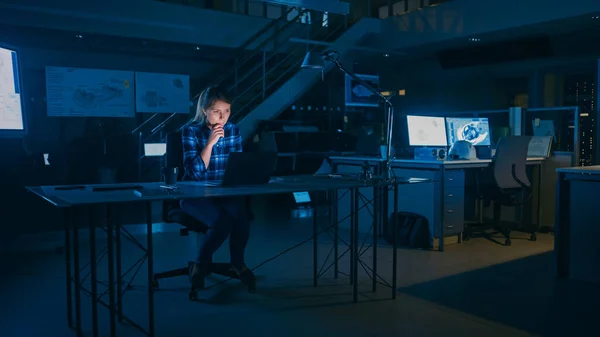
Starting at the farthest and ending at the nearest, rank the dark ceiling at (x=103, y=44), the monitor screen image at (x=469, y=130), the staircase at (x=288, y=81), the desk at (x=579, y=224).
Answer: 1. the staircase at (x=288, y=81)
2. the dark ceiling at (x=103, y=44)
3. the monitor screen image at (x=469, y=130)
4. the desk at (x=579, y=224)

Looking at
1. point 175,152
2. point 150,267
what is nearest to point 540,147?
point 175,152

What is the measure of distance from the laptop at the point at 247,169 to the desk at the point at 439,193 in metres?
2.05

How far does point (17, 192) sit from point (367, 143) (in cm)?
500

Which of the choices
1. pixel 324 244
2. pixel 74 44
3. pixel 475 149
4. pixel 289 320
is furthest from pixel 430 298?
pixel 74 44

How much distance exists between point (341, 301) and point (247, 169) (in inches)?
38.4

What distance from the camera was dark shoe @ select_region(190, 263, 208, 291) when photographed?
3021 millimetres

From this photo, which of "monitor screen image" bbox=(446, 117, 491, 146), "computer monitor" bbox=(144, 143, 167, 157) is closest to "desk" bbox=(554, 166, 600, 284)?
"monitor screen image" bbox=(446, 117, 491, 146)

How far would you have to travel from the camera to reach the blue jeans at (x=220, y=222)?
9.98 ft

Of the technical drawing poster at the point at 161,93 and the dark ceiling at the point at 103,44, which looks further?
the dark ceiling at the point at 103,44

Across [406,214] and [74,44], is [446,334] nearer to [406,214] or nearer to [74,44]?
[406,214]

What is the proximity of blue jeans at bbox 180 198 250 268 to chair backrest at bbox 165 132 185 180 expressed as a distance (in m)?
0.26

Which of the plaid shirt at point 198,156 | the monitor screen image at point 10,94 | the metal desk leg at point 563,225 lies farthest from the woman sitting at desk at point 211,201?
the metal desk leg at point 563,225

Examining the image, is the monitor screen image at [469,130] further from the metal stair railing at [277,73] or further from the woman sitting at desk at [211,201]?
the metal stair railing at [277,73]

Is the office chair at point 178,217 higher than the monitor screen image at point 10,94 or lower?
lower
